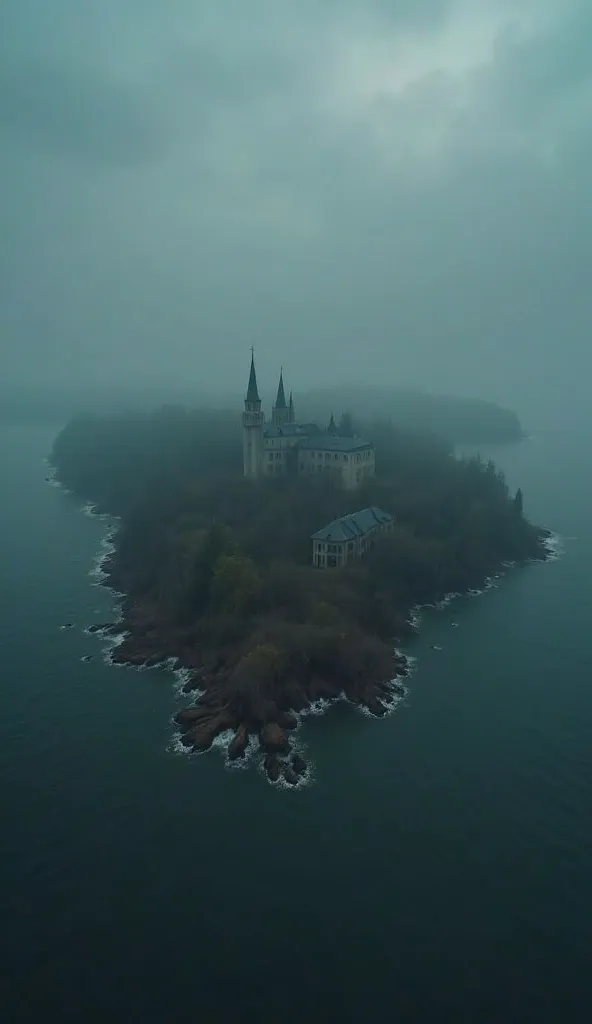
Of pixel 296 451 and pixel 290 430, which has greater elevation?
pixel 290 430

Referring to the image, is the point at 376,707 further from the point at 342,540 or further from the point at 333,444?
the point at 333,444

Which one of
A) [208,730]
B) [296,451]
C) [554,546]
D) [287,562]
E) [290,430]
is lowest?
[554,546]

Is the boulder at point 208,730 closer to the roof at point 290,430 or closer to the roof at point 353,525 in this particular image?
the roof at point 353,525

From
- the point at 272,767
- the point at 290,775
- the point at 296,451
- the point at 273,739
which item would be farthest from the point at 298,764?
the point at 296,451

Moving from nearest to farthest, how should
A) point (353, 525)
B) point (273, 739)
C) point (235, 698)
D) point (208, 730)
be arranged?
point (273, 739) < point (208, 730) < point (235, 698) < point (353, 525)

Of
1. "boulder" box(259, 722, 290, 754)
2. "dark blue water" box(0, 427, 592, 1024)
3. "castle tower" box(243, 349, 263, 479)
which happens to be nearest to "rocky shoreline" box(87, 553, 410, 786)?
"boulder" box(259, 722, 290, 754)
